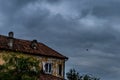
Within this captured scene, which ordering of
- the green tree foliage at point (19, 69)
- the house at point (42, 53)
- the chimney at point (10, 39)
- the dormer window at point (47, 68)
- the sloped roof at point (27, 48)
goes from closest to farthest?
the green tree foliage at point (19, 69) → the chimney at point (10, 39) → the sloped roof at point (27, 48) → the house at point (42, 53) → the dormer window at point (47, 68)

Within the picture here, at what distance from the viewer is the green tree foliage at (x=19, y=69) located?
143 ft

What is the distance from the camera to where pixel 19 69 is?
44.7m

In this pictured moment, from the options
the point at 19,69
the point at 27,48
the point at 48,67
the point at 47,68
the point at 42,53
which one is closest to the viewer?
the point at 19,69

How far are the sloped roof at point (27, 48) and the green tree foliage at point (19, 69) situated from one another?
17.3 metres

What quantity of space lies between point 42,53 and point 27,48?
245 centimetres

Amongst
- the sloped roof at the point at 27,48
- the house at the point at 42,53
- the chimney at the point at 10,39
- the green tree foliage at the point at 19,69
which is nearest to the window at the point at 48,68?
the house at the point at 42,53

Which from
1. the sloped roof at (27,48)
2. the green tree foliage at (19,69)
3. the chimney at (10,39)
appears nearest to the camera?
the green tree foliage at (19,69)

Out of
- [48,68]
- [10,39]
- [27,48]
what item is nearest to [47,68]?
[48,68]

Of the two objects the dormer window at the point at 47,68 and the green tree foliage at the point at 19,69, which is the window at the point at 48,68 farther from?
the green tree foliage at the point at 19,69

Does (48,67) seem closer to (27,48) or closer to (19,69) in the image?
(27,48)

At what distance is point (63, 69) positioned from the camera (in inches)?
2793

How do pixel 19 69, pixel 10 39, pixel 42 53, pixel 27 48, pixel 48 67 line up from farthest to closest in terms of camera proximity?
1. pixel 48 67
2. pixel 42 53
3. pixel 27 48
4. pixel 10 39
5. pixel 19 69

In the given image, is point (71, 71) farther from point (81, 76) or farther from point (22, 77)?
point (22, 77)

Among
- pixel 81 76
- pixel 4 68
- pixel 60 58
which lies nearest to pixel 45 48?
pixel 60 58
